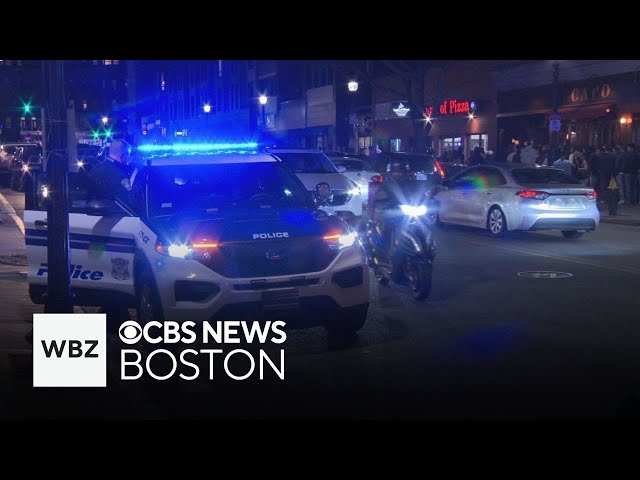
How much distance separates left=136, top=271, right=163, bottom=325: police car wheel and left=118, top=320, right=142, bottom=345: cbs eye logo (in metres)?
0.29

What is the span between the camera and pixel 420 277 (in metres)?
12.7

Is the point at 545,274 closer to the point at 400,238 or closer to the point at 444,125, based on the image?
the point at 400,238

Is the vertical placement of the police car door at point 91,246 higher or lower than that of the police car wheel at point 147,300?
higher

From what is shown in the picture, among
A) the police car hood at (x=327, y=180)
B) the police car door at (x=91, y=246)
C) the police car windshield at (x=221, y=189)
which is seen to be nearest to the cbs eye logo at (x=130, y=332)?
the police car door at (x=91, y=246)

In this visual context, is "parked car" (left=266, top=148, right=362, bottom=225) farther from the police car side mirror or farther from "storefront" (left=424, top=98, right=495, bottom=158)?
"storefront" (left=424, top=98, right=495, bottom=158)

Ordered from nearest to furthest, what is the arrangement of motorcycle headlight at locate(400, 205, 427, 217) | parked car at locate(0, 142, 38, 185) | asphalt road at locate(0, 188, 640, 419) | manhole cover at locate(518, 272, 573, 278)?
asphalt road at locate(0, 188, 640, 419)
motorcycle headlight at locate(400, 205, 427, 217)
manhole cover at locate(518, 272, 573, 278)
parked car at locate(0, 142, 38, 185)

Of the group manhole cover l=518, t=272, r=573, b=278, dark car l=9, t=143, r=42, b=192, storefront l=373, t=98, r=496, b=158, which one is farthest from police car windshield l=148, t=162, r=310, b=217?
storefront l=373, t=98, r=496, b=158

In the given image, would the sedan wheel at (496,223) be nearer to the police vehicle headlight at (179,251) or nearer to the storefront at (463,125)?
the police vehicle headlight at (179,251)

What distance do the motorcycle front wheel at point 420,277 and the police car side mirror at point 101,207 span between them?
4088 millimetres

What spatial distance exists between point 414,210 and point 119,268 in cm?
449

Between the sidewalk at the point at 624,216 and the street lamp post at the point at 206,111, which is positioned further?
the street lamp post at the point at 206,111

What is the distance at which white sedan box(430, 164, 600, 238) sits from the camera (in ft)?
66.8

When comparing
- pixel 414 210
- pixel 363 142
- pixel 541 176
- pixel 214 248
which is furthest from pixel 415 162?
pixel 363 142

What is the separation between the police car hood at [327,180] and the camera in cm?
2153
